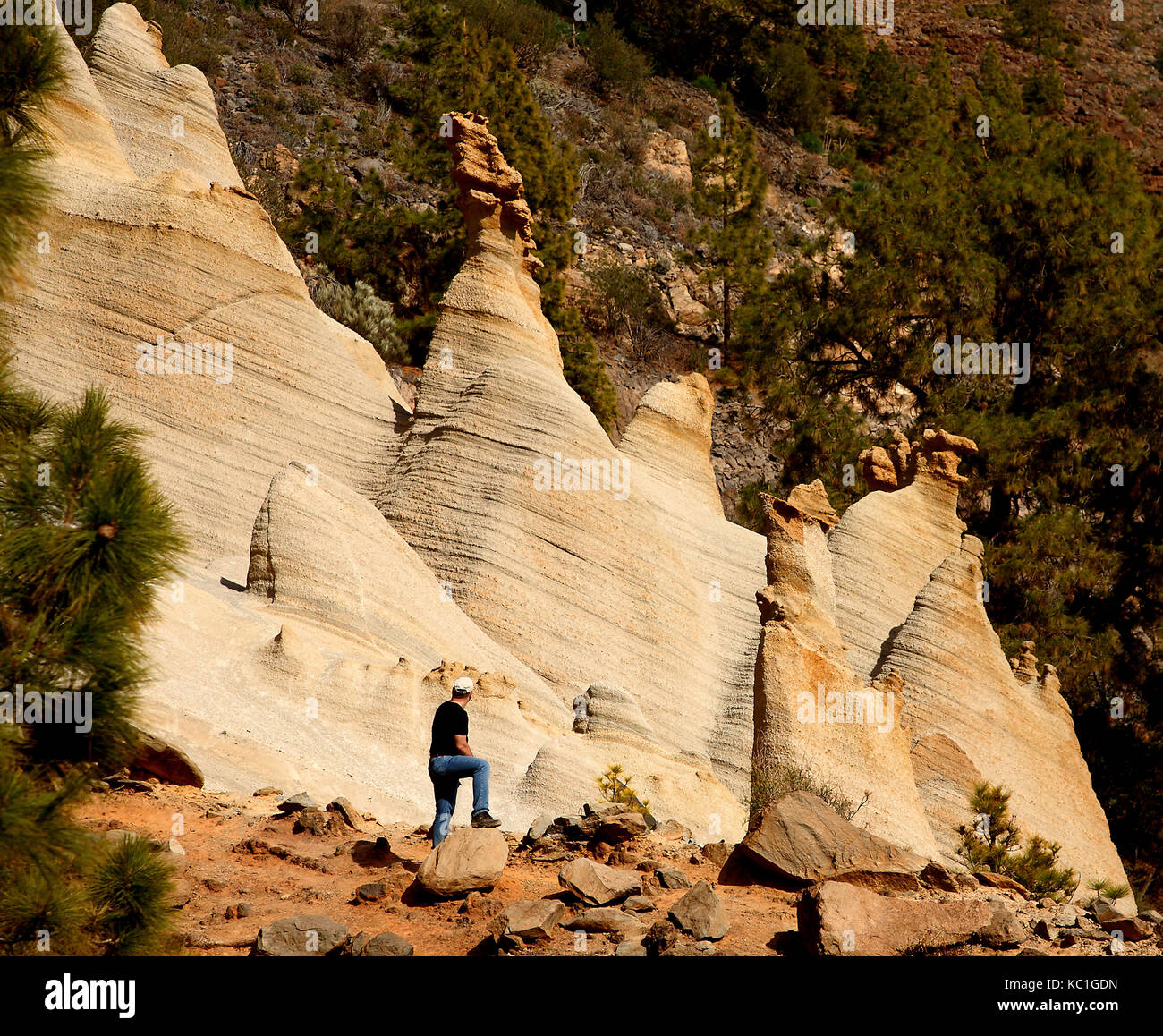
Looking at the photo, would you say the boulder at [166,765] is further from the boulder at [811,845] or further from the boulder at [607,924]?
the boulder at [811,845]

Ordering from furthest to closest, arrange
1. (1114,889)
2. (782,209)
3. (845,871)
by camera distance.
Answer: (782,209) → (1114,889) → (845,871)

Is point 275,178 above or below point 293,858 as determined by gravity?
above

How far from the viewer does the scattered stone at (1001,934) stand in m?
4.54

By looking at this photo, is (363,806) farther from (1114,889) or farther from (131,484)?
(1114,889)

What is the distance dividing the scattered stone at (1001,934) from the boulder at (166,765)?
4267mm

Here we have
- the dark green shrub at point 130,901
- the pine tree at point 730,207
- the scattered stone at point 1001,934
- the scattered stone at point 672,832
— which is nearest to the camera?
the dark green shrub at point 130,901

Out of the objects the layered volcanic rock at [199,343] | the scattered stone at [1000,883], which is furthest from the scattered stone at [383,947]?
the layered volcanic rock at [199,343]

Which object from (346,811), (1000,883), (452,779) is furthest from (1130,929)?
(346,811)

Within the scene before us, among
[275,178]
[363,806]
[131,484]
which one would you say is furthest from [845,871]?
[275,178]

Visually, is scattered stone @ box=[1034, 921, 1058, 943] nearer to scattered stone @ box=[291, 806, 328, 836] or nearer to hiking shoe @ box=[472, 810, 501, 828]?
hiking shoe @ box=[472, 810, 501, 828]

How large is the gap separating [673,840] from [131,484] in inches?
160

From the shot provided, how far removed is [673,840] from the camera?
22.1ft

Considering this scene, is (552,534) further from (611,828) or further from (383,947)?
(383,947)

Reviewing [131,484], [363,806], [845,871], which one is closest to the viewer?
[131,484]
